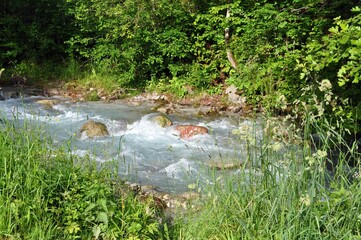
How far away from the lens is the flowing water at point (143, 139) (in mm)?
5656

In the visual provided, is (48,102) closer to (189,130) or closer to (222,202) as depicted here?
(189,130)

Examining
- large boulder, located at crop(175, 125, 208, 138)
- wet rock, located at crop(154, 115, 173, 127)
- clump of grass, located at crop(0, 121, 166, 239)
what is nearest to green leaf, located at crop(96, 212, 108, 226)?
clump of grass, located at crop(0, 121, 166, 239)

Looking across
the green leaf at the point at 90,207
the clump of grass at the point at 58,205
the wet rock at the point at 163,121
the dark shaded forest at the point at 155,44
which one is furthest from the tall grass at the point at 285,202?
the dark shaded forest at the point at 155,44

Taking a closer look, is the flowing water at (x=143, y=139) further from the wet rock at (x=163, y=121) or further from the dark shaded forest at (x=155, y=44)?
the dark shaded forest at (x=155, y=44)

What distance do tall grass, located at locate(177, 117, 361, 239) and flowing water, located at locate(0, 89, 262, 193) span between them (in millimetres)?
1394

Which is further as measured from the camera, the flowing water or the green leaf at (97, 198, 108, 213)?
the flowing water

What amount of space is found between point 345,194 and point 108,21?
34.0ft

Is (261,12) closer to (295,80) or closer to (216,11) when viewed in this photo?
(295,80)

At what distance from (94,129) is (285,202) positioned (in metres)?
5.93

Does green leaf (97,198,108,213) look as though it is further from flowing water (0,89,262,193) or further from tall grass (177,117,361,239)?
flowing water (0,89,262,193)

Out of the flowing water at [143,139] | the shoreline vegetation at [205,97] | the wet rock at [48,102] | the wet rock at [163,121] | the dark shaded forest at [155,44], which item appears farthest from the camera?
the dark shaded forest at [155,44]

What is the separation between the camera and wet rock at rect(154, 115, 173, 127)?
8.92 meters

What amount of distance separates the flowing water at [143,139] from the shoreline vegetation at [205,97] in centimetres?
66

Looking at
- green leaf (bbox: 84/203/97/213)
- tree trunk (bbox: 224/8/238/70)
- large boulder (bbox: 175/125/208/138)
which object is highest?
tree trunk (bbox: 224/8/238/70)
